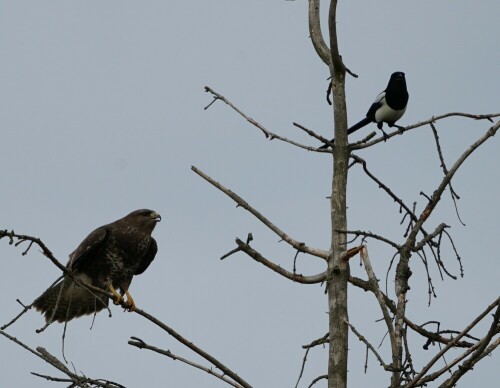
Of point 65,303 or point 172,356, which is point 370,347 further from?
point 65,303

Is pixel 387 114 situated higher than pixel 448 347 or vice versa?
pixel 387 114

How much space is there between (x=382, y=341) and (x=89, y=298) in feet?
15.7

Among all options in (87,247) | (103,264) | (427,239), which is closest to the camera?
(427,239)

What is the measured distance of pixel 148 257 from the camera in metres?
9.55

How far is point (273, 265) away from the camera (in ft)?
15.9

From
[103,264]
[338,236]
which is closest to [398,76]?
[103,264]

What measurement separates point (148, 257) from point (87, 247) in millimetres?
972

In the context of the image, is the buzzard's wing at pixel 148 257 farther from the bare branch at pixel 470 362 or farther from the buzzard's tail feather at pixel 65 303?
the bare branch at pixel 470 362

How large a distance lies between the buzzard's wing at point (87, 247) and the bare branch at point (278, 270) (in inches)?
166

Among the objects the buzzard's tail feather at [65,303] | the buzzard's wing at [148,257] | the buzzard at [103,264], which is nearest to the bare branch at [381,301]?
the buzzard at [103,264]

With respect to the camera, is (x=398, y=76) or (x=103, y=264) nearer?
(x=103, y=264)

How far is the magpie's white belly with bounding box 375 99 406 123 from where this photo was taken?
10836mm

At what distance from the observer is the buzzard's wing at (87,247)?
8.73m

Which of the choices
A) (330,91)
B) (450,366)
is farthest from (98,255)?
(450,366)
